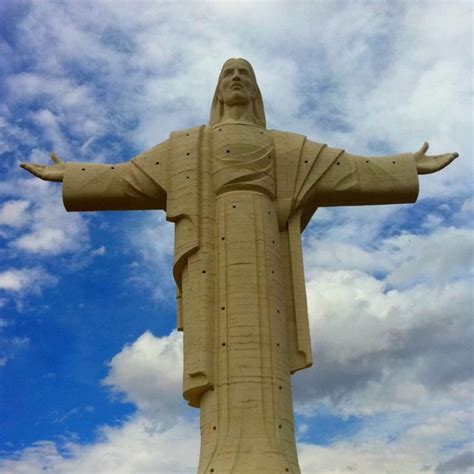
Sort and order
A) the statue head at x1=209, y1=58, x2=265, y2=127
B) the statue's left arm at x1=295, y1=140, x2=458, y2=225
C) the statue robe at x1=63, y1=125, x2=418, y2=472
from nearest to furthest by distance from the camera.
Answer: the statue robe at x1=63, y1=125, x2=418, y2=472
the statue's left arm at x1=295, y1=140, x2=458, y2=225
the statue head at x1=209, y1=58, x2=265, y2=127

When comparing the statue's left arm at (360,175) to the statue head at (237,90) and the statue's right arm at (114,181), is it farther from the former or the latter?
the statue's right arm at (114,181)

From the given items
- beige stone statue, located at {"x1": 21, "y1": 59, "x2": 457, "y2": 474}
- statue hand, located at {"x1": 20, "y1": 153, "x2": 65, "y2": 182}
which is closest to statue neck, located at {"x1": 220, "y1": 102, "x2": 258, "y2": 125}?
beige stone statue, located at {"x1": 21, "y1": 59, "x2": 457, "y2": 474}

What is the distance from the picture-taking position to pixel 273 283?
14758mm

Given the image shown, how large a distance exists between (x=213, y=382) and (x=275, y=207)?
456cm

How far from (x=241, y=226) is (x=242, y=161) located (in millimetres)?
1654

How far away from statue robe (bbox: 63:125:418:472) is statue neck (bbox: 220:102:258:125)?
795 mm

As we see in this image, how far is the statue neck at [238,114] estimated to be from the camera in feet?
55.6

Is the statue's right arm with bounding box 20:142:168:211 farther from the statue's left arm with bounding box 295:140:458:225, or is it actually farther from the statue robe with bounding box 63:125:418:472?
the statue's left arm with bounding box 295:140:458:225

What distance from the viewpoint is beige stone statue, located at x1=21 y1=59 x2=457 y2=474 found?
13305mm

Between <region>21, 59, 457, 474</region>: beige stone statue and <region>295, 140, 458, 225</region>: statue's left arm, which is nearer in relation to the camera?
<region>21, 59, 457, 474</region>: beige stone statue

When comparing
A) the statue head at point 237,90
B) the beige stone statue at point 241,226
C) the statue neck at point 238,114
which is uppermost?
the statue head at point 237,90

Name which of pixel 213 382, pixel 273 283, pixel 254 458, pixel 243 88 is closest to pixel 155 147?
pixel 243 88

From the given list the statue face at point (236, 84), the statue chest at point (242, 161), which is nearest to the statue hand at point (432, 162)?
the statue chest at point (242, 161)

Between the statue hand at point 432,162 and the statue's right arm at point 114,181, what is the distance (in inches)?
252
